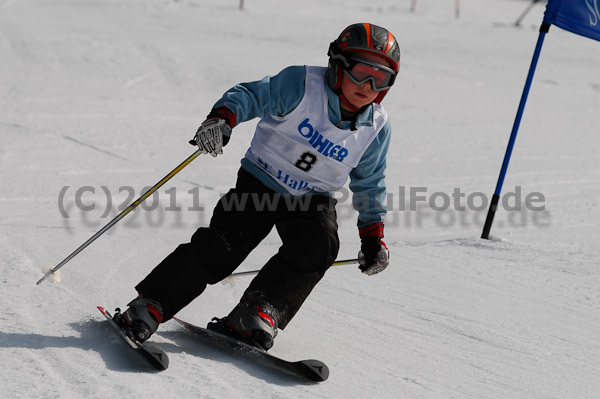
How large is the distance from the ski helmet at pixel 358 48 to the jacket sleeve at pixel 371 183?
34cm

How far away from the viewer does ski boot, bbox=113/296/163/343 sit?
2.92m

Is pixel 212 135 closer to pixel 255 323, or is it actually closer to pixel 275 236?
pixel 255 323

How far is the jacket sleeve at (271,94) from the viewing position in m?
3.23

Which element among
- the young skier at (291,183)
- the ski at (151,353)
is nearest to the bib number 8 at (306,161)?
the young skier at (291,183)

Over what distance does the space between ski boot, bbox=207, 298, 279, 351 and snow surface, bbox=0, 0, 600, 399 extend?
13 cm

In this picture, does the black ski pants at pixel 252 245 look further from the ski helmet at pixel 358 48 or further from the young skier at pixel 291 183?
the ski helmet at pixel 358 48

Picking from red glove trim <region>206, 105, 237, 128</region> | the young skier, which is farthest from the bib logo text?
red glove trim <region>206, 105, 237, 128</region>

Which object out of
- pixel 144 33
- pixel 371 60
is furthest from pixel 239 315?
pixel 144 33

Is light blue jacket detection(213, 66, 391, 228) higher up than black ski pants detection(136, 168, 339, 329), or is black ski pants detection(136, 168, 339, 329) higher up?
light blue jacket detection(213, 66, 391, 228)

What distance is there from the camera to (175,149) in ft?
25.4

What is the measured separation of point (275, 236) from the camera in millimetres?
5672

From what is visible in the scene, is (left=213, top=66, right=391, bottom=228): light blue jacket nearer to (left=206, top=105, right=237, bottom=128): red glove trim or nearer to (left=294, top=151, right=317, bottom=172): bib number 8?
(left=206, top=105, right=237, bottom=128): red glove trim

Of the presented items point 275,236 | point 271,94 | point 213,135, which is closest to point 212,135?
point 213,135

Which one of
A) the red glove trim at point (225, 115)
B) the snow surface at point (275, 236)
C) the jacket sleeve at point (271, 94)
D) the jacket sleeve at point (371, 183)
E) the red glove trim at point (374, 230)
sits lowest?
the snow surface at point (275, 236)
